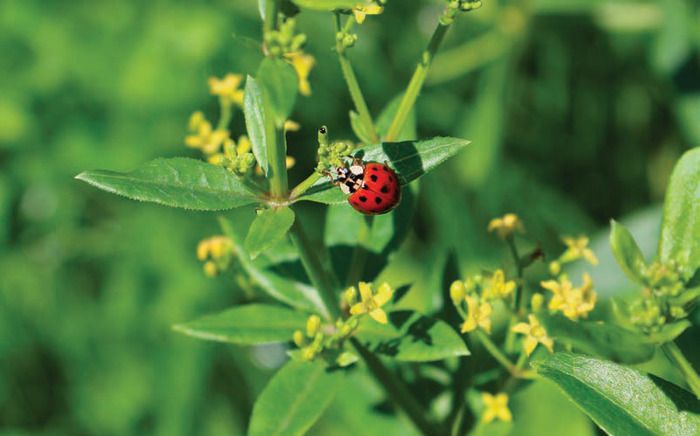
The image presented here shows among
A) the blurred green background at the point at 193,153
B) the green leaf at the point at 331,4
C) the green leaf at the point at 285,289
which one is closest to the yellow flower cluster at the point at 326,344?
the green leaf at the point at 285,289

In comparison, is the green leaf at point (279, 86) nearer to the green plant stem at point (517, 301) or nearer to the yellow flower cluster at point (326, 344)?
the yellow flower cluster at point (326, 344)

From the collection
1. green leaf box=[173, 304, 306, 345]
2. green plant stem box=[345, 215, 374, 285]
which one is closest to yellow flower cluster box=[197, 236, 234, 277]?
green leaf box=[173, 304, 306, 345]

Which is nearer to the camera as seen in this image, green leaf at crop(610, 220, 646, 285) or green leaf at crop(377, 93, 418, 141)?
green leaf at crop(610, 220, 646, 285)

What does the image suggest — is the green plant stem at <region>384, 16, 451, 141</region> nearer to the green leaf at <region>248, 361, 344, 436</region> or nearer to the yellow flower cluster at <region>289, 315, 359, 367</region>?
the yellow flower cluster at <region>289, 315, 359, 367</region>

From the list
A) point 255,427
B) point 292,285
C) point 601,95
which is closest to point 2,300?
point 292,285

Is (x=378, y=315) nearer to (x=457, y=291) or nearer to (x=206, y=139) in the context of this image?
(x=457, y=291)

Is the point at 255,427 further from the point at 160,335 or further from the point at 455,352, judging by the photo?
the point at 160,335

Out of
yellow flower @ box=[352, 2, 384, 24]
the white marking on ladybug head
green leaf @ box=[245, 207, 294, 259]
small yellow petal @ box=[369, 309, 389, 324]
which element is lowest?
small yellow petal @ box=[369, 309, 389, 324]

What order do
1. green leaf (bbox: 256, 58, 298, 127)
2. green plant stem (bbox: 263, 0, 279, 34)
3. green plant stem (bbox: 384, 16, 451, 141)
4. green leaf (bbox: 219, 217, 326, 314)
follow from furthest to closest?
green leaf (bbox: 219, 217, 326, 314) < green plant stem (bbox: 384, 16, 451, 141) < green plant stem (bbox: 263, 0, 279, 34) < green leaf (bbox: 256, 58, 298, 127)
